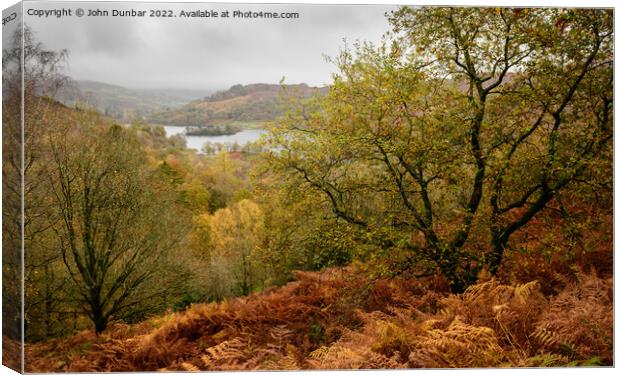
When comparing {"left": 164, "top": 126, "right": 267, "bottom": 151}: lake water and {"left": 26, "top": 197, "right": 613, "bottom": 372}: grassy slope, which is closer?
{"left": 26, "top": 197, "right": 613, "bottom": 372}: grassy slope

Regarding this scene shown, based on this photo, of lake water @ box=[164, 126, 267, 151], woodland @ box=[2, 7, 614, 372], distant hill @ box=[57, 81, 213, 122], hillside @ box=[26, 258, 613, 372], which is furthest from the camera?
lake water @ box=[164, 126, 267, 151]

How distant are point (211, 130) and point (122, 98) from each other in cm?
125

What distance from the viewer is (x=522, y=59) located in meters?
7.83

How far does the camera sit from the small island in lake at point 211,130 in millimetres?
7895

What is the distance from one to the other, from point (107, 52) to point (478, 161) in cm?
517

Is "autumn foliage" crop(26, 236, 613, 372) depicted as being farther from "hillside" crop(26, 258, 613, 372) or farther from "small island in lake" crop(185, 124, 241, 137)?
"small island in lake" crop(185, 124, 241, 137)

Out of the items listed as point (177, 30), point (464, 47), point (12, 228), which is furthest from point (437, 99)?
point (12, 228)

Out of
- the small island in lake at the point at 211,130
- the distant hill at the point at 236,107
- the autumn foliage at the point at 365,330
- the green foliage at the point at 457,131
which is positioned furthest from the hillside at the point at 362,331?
the distant hill at the point at 236,107

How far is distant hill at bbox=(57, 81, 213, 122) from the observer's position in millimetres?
7270

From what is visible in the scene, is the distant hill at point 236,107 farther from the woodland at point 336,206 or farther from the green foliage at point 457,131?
the green foliage at point 457,131

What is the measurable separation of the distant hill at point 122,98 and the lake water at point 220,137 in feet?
1.11

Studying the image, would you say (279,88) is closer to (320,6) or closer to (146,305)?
(320,6)

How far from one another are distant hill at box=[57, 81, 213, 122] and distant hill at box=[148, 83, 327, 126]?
0.49 feet

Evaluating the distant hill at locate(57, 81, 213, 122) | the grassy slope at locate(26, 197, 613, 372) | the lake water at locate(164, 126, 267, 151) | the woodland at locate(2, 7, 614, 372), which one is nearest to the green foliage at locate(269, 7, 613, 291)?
the woodland at locate(2, 7, 614, 372)
